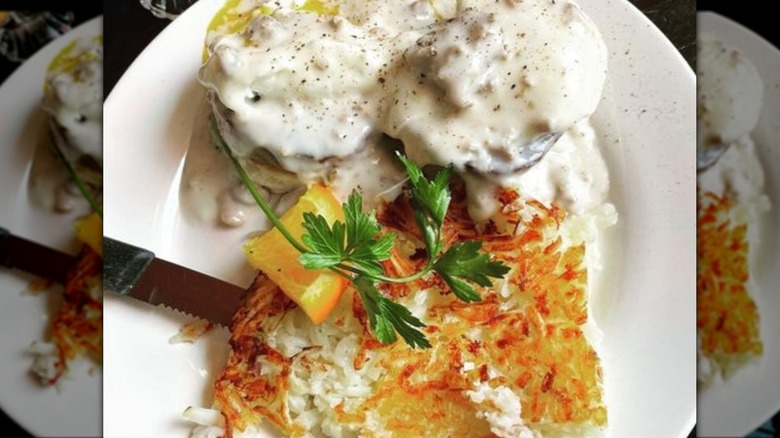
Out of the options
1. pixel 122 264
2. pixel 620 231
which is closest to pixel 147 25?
pixel 122 264

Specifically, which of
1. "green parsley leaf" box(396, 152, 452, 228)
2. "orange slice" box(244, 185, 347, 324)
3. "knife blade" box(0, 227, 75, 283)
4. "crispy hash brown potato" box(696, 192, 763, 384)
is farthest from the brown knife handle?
"crispy hash brown potato" box(696, 192, 763, 384)

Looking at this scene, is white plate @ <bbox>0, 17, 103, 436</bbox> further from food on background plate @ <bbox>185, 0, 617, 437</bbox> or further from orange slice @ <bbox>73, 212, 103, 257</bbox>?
food on background plate @ <bbox>185, 0, 617, 437</bbox>

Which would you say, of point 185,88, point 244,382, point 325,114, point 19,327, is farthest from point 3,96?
point 244,382

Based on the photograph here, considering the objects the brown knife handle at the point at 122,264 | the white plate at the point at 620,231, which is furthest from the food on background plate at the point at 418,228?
the brown knife handle at the point at 122,264

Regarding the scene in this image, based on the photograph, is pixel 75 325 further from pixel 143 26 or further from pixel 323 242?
pixel 143 26

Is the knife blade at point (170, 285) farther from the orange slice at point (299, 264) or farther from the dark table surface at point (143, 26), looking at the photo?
the dark table surface at point (143, 26)

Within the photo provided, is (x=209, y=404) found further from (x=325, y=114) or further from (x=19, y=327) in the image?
(x=325, y=114)
